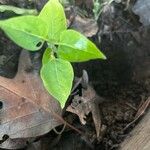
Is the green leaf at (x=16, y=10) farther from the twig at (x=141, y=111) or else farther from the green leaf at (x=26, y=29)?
the twig at (x=141, y=111)

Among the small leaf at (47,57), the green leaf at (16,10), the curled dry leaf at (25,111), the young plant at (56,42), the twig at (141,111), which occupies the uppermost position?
the young plant at (56,42)

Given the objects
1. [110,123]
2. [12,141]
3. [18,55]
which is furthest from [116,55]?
[12,141]

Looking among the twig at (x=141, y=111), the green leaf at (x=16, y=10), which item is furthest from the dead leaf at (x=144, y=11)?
the green leaf at (x=16, y=10)

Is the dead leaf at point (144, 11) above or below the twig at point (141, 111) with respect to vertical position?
above

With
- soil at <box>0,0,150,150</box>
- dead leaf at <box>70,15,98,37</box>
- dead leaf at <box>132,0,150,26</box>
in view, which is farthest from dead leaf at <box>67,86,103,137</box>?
dead leaf at <box>132,0,150,26</box>

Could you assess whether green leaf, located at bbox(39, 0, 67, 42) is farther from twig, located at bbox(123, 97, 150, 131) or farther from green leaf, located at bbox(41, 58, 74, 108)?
twig, located at bbox(123, 97, 150, 131)

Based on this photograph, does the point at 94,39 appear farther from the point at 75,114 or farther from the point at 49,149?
the point at 49,149
